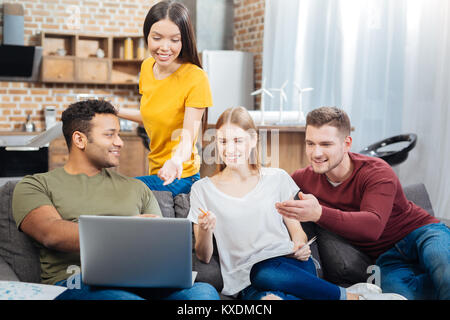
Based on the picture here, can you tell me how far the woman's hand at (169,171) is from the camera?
152 centimetres

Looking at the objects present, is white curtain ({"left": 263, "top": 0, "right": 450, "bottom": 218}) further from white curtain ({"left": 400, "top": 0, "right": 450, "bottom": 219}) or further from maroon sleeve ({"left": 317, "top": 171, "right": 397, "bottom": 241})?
maroon sleeve ({"left": 317, "top": 171, "right": 397, "bottom": 241})

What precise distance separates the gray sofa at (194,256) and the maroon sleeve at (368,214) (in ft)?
0.35

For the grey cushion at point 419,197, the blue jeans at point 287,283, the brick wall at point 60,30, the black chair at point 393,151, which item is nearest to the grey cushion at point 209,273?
the blue jeans at point 287,283

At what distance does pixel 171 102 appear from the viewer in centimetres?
179

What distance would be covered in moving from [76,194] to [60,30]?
4.67m

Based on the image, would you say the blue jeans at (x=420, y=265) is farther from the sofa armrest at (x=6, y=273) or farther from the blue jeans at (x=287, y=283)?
the sofa armrest at (x=6, y=273)

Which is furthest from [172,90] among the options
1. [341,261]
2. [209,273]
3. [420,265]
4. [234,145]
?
[420,265]

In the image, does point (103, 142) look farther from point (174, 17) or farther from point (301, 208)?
point (301, 208)

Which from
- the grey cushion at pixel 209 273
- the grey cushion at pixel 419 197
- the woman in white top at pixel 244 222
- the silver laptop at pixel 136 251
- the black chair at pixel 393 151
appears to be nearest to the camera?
the silver laptop at pixel 136 251

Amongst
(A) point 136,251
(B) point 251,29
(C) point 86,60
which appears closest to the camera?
(A) point 136,251

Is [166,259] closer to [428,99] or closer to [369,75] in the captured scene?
[428,99]

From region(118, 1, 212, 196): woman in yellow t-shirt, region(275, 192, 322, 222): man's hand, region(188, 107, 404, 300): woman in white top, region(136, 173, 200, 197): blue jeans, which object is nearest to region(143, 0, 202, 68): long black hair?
region(118, 1, 212, 196): woman in yellow t-shirt

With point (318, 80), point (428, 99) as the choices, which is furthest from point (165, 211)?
point (318, 80)
